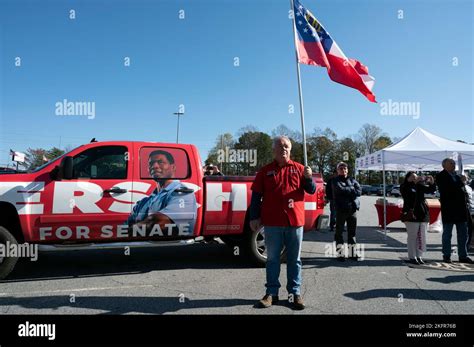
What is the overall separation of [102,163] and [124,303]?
6.78 ft

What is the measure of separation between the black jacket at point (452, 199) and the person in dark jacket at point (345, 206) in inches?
57.9

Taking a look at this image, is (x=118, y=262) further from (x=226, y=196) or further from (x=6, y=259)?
(x=226, y=196)

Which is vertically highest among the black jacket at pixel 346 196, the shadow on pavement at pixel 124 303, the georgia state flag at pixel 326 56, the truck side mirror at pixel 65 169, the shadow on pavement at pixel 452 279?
the georgia state flag at pixel 326 56

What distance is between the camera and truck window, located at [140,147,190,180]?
514 centimetres

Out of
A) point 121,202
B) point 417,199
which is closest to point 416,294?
point 417,199

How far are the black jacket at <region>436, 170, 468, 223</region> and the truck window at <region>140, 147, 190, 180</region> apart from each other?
458cm

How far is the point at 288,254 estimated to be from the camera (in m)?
3.97

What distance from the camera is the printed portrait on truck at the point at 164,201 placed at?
500cm

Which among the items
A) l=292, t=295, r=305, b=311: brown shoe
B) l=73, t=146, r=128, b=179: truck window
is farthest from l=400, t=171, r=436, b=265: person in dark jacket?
l=73, t=146, r=128, b=179: truck window

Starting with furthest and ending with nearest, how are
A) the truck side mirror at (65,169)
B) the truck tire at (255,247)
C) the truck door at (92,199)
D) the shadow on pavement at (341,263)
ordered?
the shadow on pavement at (341,263)
the truck tire at (255,247)
the truck door at (92,199)
the truck side mirror at (65,169)

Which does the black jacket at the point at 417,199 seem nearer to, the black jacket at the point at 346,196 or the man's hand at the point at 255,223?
the black jacket at the point at 346,196

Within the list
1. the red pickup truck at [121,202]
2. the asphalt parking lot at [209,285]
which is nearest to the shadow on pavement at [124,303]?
the asphalt parking lot at [209,285]

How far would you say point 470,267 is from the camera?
5.79 meters
